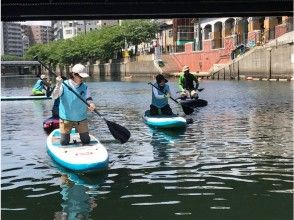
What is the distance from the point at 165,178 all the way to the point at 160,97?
301 inches

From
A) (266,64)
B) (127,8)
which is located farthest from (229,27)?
(127,8)

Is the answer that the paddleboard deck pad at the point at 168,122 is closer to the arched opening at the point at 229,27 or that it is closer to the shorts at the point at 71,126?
the shorts at the point at 71,126

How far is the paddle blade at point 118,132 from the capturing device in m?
12.8

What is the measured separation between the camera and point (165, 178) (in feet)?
34.1

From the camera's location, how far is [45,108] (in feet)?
90.0

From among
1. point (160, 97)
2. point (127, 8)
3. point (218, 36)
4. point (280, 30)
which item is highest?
point (218, 36)

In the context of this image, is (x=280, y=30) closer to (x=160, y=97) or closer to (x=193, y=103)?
(x=193, y=103)

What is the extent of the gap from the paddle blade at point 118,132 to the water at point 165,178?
0.45 meters

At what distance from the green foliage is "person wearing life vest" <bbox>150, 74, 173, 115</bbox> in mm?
78335

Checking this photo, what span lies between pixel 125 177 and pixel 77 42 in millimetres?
115060

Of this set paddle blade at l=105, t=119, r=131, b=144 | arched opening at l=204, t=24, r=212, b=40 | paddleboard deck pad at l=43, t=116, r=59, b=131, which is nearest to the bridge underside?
paddleboard deck pad at l=43, t=116, r=59, b=131

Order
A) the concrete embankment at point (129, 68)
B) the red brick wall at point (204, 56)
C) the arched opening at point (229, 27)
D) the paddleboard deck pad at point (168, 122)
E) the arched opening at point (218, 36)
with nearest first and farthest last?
the paddleboard deck pad at point (168, 122)
the red brick wall at point (204, 56)
the arched opening at point (229, 27)
the arched opening at point (218, 36)
the concrete embankment at point (129, 68)

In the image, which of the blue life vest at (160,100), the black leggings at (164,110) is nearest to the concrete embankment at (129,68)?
the black leggings at (164,110)

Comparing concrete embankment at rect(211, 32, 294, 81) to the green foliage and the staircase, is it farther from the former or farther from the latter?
the green foliage
